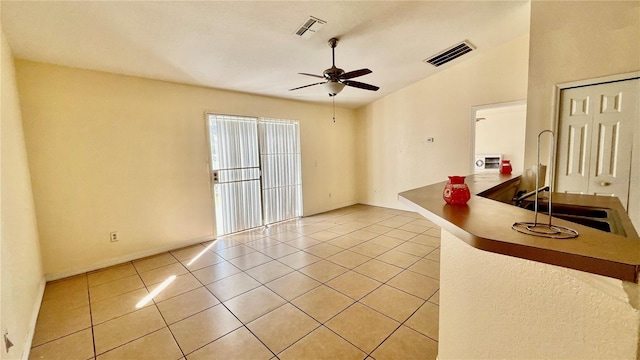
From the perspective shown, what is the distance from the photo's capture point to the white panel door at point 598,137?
8.43ft

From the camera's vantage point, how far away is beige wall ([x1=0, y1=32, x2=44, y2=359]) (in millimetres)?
1564

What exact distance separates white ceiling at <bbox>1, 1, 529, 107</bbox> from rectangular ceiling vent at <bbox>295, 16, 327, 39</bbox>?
0.05 metres

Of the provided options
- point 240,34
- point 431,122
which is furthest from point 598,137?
point 240,34

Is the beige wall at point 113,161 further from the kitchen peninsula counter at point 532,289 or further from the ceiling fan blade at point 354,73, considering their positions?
the kitchen peninsula counter at point 532,289

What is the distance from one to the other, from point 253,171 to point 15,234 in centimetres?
291

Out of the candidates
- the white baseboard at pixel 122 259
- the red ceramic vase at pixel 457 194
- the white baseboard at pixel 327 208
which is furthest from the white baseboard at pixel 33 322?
the white baseboard at pixel 327 208

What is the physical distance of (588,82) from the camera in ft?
8.89

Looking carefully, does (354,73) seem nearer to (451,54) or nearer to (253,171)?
(451,54)

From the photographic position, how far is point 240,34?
98.7 inches

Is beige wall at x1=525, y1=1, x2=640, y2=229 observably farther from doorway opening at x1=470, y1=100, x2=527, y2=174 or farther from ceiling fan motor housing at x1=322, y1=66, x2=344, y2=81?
doorway opening at x1=470, y1=100, x2=527, y2=174

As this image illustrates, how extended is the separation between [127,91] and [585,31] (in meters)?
5.27

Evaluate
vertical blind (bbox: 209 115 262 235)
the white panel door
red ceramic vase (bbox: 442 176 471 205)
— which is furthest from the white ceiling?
red ceramic vase (bbox: 442 176 471 205)

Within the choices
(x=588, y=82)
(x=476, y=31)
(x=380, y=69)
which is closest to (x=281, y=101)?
(x=380, y=69)

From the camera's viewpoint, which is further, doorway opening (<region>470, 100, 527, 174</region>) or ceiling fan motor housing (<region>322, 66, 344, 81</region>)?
doorway opening (<region>470, 100, 527, 174</region>)
